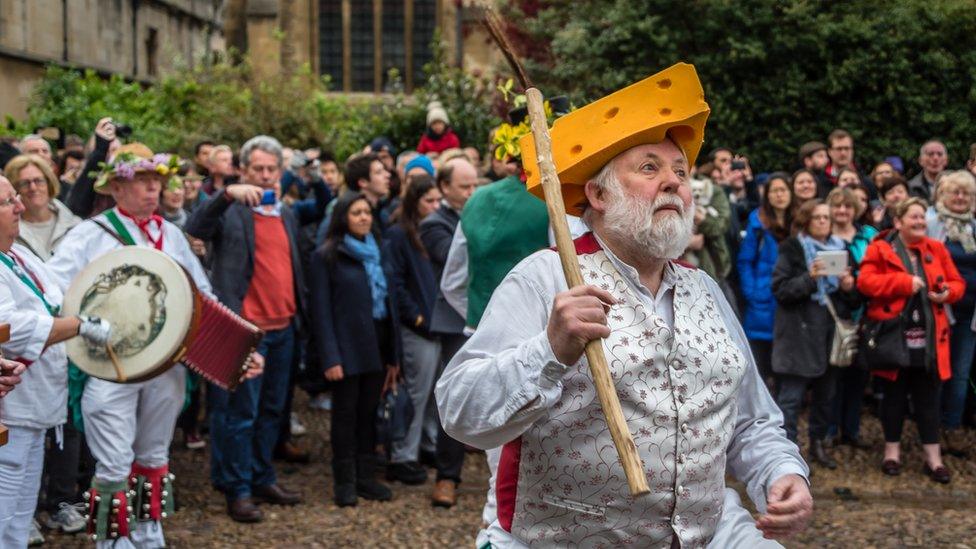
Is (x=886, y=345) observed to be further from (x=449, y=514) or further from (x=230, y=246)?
(x=230, y=246)

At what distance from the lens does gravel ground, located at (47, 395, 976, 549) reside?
22.3 feet

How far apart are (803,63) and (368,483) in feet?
30.6

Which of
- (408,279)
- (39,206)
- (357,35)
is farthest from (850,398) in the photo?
(357,35)

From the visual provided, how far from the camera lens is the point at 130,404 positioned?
5.91 metres

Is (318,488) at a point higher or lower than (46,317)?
lower

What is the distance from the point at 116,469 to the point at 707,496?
3.59 meters

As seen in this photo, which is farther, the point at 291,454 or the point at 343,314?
the point at 291,454

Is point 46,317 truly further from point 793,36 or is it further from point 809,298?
point 793,36

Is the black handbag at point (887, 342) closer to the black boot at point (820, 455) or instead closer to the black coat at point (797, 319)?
the black coat at point (797, 319)

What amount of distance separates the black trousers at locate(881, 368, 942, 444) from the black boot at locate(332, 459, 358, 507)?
378 centimetres

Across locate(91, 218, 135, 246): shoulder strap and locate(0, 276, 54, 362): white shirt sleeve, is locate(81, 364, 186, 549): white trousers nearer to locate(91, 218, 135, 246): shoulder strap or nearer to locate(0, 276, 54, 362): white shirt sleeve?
locate(91, 218, 135, 246): shoulder strap

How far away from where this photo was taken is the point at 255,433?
7.45 metres

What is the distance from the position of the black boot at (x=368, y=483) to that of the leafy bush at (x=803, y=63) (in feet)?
27.0

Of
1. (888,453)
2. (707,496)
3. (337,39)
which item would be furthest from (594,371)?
(337,39)
